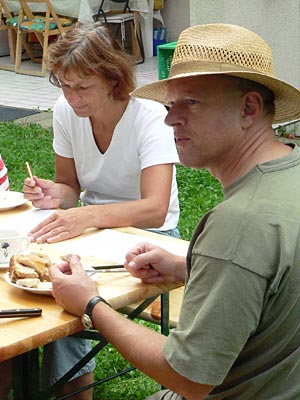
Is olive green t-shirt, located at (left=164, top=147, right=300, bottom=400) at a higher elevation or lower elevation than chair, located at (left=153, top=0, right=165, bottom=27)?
higher

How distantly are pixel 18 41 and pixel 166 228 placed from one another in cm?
837

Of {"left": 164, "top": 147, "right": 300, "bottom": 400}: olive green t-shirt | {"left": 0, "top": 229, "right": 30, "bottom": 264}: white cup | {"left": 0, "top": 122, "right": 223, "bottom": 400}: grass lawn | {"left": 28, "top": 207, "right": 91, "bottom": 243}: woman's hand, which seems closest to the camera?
{"left": 164, "top": 147, "right": 300, "bottom": 400}: olive green t-shirt

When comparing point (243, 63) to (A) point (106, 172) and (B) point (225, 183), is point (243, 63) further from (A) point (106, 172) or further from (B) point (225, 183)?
(A) point (106, 172)

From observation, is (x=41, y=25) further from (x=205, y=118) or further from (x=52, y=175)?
(x=205, y=118)

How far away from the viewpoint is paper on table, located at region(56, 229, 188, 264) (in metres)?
2.60

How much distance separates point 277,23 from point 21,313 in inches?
236

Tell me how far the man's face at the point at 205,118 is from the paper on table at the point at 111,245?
2.32 ft

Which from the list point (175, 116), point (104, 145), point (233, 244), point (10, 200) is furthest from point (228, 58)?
point (104, 145)

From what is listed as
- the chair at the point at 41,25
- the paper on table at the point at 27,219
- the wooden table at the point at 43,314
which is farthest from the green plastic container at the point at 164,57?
the wooden table at the point at 43,314

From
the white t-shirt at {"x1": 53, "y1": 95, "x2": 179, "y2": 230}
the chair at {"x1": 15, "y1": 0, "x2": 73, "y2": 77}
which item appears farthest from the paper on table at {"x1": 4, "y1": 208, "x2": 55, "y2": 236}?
the chair at {"x1": 15, "y1": 0, "x2": 73, "y2": 77}

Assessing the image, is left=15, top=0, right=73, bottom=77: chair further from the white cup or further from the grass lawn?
the white cup

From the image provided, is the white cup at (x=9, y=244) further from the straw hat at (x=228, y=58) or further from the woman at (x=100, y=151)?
the straw hat at (x=228, y=58)

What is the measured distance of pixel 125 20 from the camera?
1158cm

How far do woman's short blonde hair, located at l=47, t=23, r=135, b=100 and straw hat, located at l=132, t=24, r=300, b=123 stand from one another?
3.81ft
